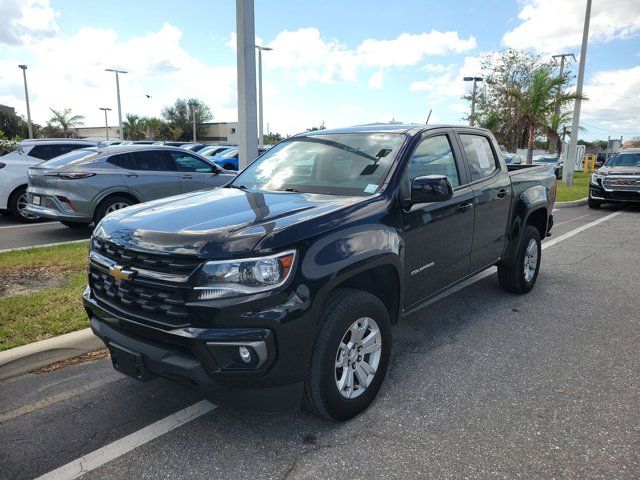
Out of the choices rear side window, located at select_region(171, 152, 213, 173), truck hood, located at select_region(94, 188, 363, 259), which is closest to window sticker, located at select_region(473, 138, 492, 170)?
truck hood, located at select_region(94, 188, 363, 259)

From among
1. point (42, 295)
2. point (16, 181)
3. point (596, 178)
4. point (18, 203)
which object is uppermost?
point (16, 181)

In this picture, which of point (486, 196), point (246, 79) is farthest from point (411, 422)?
point (246, 79)

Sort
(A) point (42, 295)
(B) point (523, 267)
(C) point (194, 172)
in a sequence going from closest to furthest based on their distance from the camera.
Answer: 1. (A) point (42, 295)
2. (B) point (523, 267)
3. (C) point (194, 172)

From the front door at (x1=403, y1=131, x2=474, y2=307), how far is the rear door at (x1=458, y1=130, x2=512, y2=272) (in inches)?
6.5

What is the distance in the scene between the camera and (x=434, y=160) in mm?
3869

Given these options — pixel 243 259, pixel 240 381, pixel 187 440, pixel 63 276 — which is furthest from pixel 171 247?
pixel 63 276

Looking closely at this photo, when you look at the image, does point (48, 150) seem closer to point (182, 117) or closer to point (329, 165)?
point (329, 165)

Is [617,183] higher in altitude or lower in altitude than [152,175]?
lower

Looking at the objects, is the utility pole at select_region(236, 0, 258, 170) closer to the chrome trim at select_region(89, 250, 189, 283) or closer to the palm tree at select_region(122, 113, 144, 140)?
the chrome trim at select_region(89, 250, 189, 283)

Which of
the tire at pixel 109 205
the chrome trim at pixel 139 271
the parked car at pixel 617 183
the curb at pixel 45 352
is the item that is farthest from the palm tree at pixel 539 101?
the chrome trim at pixel 139 271

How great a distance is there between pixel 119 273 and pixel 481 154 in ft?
11.4

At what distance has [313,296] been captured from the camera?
2496 millimetres

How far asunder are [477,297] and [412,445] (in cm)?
295

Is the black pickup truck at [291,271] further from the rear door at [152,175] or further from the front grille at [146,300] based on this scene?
the rear door at [152,175]
